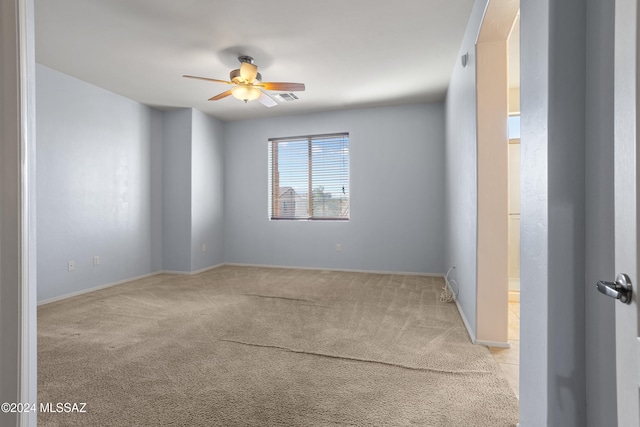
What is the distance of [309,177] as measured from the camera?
5.27 meters

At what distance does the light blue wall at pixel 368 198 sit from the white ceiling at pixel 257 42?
727 millimetres

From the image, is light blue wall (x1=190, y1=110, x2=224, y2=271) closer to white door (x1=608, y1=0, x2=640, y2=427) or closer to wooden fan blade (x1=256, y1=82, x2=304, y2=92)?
wooden fan blade (x1=256, y1=82, x2=304, y2=92)

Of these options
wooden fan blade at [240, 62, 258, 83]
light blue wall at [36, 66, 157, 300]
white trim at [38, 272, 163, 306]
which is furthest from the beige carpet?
wooden fan blade at [240, 62, 258, 83]

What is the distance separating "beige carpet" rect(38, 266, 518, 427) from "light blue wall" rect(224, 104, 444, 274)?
4.46 ft

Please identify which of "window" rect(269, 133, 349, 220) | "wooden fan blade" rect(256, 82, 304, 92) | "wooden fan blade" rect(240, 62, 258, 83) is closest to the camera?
"wooden fan blade" rect(240, 62, 258, 83)

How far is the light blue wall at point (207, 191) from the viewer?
16.1 ft

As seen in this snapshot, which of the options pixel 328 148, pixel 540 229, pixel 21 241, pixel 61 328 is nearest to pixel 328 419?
pixel 540 229

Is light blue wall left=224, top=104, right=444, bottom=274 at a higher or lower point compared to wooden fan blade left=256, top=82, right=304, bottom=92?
lower

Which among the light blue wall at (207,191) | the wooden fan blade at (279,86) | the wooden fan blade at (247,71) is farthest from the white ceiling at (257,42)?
the light blue wall at (207,191)

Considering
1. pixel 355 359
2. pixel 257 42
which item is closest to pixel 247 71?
pixel 257 42

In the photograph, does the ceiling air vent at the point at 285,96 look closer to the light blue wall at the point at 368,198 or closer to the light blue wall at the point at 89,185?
the light blue wall at the point at 368,198

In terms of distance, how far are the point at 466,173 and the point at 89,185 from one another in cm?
437

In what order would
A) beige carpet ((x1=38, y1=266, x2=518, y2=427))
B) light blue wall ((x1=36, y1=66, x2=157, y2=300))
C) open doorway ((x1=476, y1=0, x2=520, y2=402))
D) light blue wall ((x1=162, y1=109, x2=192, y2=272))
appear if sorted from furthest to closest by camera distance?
1. light blue wall ((x1=162, y1=109, x2=192, y2=272))
2. light blue wall ((x1=36, y1=66, x2=157, y2=300))
3. open doorway ((x1=476, y1=0, x2=520, y2=402))
4. beige carpet ((x1=38, y1=266, x2=518, y2=427))

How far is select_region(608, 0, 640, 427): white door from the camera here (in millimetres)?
590
